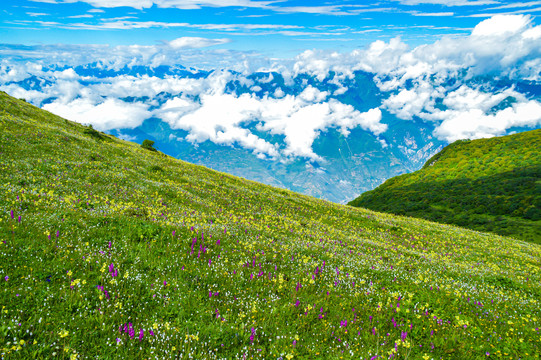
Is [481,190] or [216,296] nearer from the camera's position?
[216,296]

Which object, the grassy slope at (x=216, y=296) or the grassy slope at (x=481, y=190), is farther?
the grassy slope at (x=481, y=190)

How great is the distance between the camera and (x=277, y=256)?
947cm

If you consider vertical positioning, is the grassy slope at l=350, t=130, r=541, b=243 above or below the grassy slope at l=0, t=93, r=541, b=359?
below

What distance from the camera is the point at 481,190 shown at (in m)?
76.6

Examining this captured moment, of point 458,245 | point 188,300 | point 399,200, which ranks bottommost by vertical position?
point 399,200

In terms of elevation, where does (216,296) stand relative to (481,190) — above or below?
above

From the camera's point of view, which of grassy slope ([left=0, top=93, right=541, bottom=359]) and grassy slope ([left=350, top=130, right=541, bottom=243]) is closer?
grassy slope ([left=0, top=93, right=541, bottom=359])

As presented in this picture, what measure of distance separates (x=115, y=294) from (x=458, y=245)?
2490 centimetres

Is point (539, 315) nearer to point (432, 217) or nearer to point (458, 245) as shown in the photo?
point (458, 245)

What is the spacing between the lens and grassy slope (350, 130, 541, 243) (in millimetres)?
57987

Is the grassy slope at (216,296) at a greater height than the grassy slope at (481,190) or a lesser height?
greater

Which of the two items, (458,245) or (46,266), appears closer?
(46,266)

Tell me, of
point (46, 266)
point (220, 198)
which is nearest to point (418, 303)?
point (46, 266)

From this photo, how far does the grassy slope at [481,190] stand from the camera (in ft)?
190
